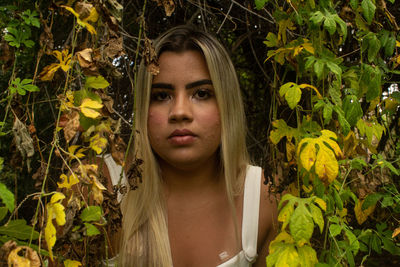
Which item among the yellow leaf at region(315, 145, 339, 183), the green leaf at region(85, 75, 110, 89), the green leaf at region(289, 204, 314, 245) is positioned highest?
the green leaf at region(85, 75, 110, 89)

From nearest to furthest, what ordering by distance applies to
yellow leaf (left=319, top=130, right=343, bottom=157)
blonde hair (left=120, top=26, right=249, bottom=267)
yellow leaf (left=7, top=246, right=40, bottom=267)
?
yellow leaf (left=7, top=246, right=40, bottom=267) → yellow leaf (left=319, top=130, right=343, bottom=157) → blonde hair (left=120, top=26, right=249, bottom=267)

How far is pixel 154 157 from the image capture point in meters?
1.78

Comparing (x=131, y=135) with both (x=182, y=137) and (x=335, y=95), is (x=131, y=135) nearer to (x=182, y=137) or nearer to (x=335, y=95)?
(x=182, y=137)

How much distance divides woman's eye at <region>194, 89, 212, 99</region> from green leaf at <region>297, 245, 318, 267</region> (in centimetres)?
75

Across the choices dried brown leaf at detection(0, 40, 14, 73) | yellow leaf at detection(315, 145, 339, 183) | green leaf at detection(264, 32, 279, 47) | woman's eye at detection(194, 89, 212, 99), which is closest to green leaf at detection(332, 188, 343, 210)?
yellow leaf at detection(315, 145, 339, 183)

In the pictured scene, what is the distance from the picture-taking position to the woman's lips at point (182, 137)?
156 cm

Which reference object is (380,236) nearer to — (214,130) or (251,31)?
(214,130)

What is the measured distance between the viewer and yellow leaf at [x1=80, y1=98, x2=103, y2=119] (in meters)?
0.92

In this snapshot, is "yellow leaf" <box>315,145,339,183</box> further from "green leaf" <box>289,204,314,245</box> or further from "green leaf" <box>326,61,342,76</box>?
"green leaf" <box>326,61,342,76</box>

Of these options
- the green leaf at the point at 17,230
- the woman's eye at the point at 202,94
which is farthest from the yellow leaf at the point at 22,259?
the woman's eye at the point at 202,94

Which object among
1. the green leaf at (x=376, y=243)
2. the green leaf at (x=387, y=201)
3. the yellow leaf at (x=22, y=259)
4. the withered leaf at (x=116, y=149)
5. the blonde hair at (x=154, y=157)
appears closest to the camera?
the yellow leaf at (x=22, y=259)

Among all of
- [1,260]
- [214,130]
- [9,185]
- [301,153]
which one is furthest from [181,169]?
[9,185]

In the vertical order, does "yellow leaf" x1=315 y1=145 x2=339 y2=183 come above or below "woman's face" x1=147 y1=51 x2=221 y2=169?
below

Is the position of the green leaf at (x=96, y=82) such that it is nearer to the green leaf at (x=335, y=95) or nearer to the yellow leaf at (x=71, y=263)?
the yellow leaf at (x=71, y=263)
